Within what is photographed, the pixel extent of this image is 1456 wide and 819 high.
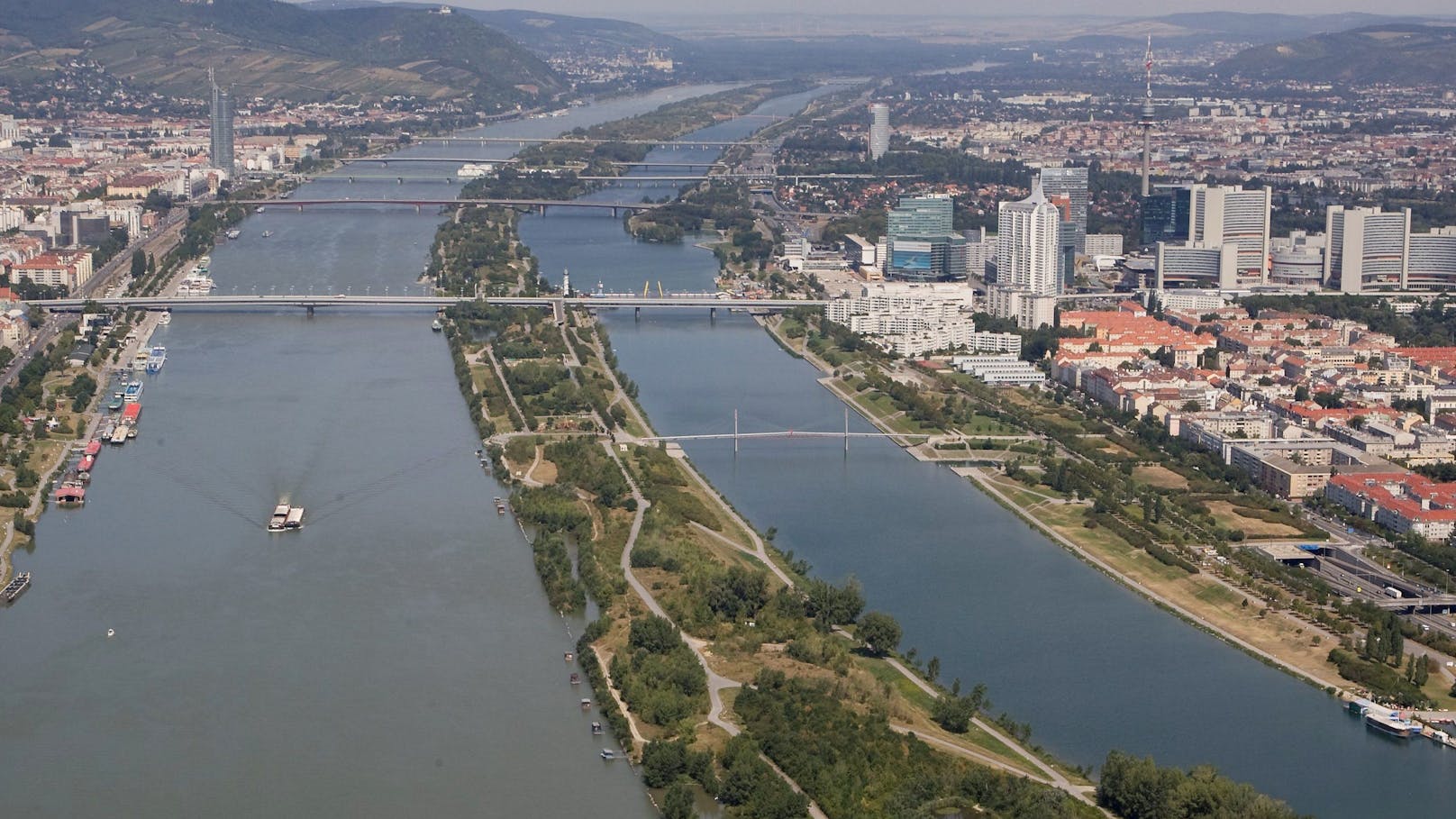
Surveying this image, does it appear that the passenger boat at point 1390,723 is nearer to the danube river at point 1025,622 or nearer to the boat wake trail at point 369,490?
the danube river at point 1025,622

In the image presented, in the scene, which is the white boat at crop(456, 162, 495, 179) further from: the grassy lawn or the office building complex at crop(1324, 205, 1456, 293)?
the grassy lawn

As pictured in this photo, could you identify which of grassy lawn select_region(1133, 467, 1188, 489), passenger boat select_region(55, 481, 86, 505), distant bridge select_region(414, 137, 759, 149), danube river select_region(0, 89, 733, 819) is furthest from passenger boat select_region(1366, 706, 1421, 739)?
distant bridge select_region(414, 137, 759, 149)

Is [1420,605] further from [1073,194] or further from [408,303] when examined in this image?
[1073,194]

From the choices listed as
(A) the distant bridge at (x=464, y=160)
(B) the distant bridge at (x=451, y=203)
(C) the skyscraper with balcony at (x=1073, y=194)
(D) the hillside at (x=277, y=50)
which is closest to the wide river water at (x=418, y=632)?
(C) the skyscraper with balcony at (x=1073, y=194)

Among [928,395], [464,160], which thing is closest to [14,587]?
[928,395]

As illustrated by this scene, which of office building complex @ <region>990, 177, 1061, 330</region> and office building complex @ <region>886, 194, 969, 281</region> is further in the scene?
office building complex @ <region>886, 194, 969, 281</region>
